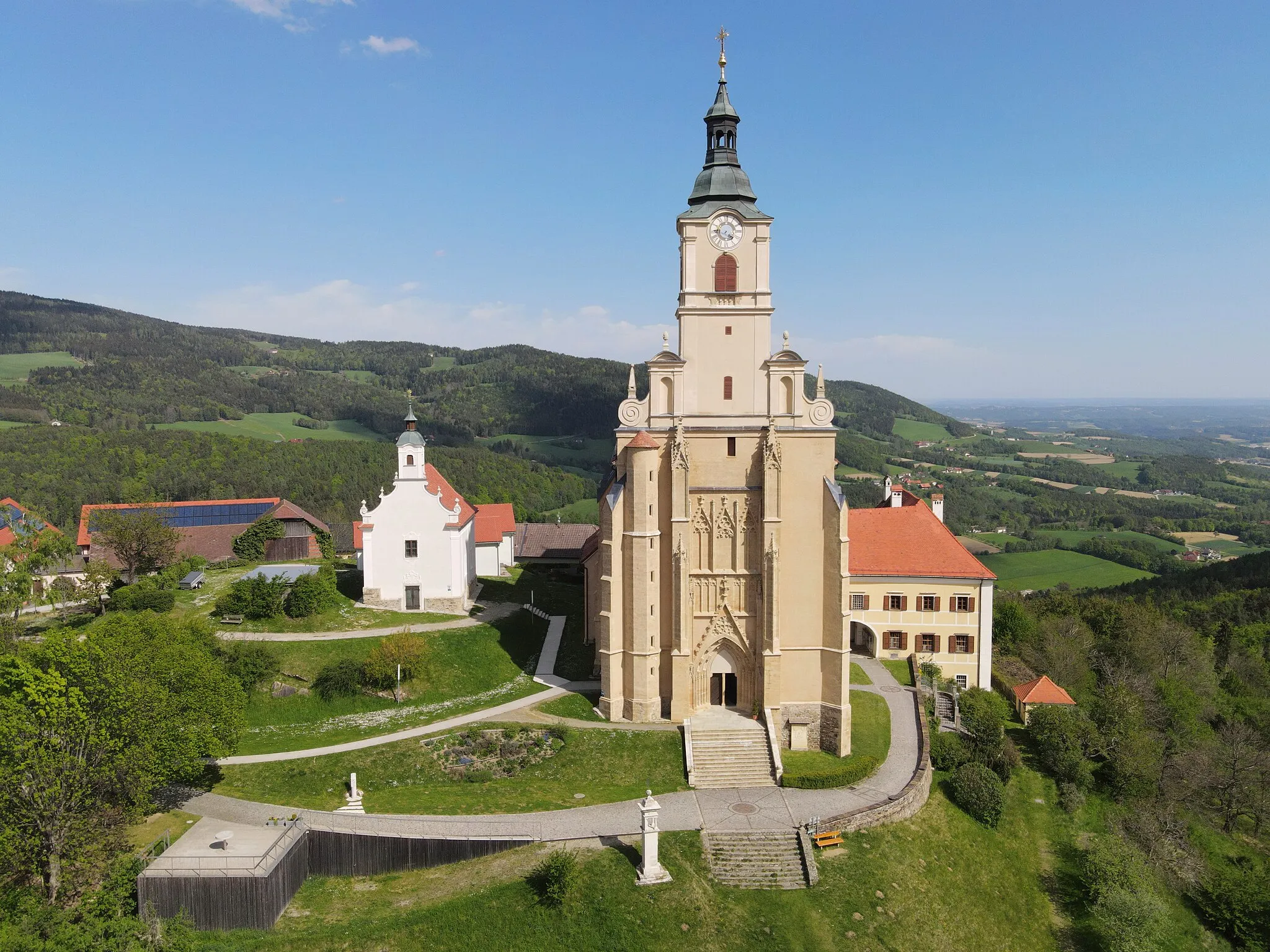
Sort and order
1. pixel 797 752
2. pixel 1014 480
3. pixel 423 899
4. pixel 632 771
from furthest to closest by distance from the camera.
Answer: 1. pixel 1014 480
2. pixel 797 752
3. pixel 632 771
4. pixel 423 899

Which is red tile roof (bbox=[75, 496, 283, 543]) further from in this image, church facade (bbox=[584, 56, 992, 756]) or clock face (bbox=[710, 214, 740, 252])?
clock face (bbox=[710, 214, 740, 252])

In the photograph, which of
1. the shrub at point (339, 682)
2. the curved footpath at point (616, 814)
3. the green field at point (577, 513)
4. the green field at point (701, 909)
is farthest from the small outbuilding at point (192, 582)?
the green field at point (577, 513)

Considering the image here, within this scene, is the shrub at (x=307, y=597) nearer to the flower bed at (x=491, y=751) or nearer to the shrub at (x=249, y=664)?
the shrub at (x=249, y=664)

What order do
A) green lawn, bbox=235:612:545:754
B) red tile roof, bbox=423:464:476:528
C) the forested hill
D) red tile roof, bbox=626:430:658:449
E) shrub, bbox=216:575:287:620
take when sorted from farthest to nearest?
the forested hill < red tile roof, bbox=423:464:476:528 < shrub, bbox=216:575:287:620 < green lawn, bbox=235:612:545:754 < red tile roof, bbox=626:430:658:449

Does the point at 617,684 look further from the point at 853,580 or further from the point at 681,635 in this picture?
the point at 853,580

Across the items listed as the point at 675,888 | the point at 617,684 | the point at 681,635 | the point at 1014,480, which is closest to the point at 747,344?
the point at 681,635

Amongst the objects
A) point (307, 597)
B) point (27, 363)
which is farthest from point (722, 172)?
point (27, 363)

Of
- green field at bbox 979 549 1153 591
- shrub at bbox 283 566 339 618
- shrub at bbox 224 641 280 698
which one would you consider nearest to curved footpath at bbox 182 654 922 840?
shrub at bbox 224 641 280 698
